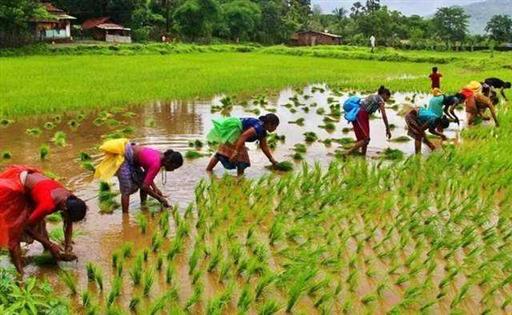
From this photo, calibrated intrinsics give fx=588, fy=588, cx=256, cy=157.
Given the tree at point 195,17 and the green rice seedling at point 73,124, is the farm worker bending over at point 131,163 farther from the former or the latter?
the tree at point 195,17

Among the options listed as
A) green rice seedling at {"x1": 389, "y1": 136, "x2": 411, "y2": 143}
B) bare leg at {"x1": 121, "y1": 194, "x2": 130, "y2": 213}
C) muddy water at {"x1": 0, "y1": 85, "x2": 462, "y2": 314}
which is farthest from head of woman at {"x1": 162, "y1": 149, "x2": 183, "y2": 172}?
green rice seedling at {"x1": 389, "y1": 136, "x2": 411, "y2": 143}

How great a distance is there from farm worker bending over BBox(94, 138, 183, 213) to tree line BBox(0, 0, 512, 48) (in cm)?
2784

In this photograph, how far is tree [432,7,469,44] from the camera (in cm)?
5209

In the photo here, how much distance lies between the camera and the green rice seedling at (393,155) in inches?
341

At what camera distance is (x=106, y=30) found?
4072 cm

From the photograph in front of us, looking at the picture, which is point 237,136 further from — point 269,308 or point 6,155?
point 269,308

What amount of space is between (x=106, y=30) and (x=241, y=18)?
11.9 metres

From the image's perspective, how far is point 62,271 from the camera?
→ 4438 mm

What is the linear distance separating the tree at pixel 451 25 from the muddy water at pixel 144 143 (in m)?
39.8

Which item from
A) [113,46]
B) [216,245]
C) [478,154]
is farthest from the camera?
[113,46]

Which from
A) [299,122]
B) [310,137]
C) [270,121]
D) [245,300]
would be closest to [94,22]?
[299,122]

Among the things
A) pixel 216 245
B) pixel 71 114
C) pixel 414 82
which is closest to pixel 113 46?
pixel 414 82

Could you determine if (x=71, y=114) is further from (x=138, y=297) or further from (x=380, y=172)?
(x=138, y=297)

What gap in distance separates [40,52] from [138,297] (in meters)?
28.8
